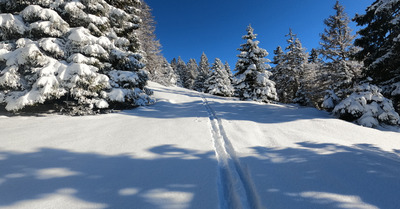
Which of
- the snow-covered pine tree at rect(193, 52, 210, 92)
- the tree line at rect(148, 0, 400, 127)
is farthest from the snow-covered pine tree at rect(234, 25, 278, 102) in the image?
the snow-covered pine tree at rect(193, 52, 210, 92)

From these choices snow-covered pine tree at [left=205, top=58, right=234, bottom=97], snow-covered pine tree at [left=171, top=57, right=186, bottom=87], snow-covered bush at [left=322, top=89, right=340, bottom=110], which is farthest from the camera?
snow-covered pine tree at [left=171, top=57, right=186, bottom=87]

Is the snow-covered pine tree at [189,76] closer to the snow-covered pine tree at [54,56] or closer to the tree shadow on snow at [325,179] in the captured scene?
the snow-covered pine tree at [54,56]

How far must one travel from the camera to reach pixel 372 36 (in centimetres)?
956

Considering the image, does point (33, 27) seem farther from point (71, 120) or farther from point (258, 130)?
point (258, 130)

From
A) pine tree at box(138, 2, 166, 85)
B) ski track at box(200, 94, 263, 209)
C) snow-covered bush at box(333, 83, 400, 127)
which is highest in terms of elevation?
pine tree at box(138, 2, 166, 85)

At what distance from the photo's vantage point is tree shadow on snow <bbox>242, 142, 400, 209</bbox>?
219 centimetres

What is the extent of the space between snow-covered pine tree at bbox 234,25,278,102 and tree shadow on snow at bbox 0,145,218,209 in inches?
535

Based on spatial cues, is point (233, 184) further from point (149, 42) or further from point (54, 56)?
point (149, 42)

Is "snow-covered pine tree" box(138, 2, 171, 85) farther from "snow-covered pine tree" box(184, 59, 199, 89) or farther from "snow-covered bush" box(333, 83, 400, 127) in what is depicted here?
"snow-covered pine tree" box(184, 59, 199, 89)

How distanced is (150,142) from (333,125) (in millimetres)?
7121

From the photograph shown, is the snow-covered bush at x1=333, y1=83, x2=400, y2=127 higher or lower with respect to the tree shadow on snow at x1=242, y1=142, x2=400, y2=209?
higher

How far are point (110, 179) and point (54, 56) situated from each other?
7510 millimetres

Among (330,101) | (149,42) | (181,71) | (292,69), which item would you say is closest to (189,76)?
(181,71)

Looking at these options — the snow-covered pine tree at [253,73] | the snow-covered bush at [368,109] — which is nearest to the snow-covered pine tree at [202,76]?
the snow-covered pine tree at [253,73]
